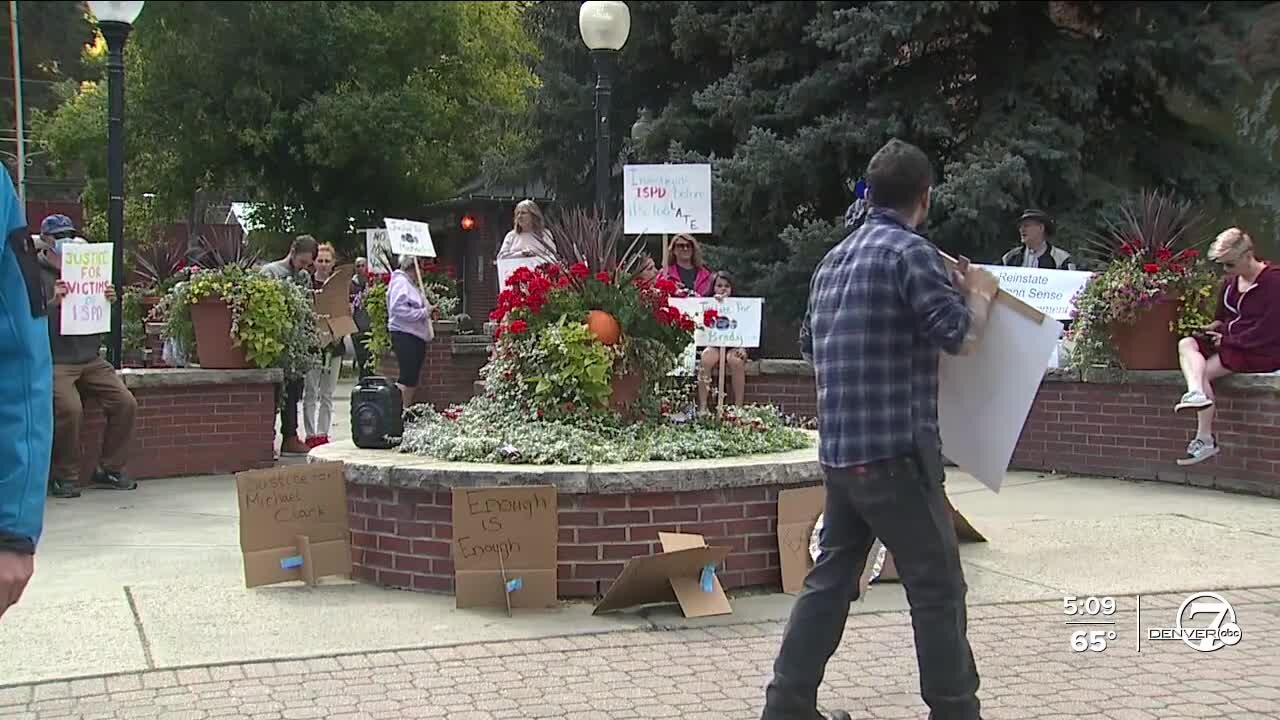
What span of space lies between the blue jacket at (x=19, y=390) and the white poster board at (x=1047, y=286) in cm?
814

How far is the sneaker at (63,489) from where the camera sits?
27.7 ft

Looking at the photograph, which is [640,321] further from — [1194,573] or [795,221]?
[795,221]

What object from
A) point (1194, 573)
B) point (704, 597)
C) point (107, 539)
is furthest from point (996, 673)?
point (107, 539)

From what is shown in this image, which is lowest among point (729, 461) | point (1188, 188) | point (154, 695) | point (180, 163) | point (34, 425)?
point (154, 695)

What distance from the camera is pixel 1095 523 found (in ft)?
24.2

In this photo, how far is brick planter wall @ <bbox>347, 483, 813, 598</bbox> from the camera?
5.48 m

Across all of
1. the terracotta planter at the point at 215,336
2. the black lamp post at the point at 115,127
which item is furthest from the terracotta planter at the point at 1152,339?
the black lamp post at the point at 115,127

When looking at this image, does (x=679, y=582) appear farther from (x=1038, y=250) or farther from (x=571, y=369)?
(x=1038, y=250)

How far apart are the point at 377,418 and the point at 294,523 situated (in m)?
0.69

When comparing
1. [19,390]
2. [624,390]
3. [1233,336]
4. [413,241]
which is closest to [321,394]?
[413,241]

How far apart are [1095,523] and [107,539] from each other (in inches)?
225

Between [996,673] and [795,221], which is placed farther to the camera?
[795,221]

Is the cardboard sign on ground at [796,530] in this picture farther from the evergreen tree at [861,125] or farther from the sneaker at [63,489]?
the sneaker at [63,489]

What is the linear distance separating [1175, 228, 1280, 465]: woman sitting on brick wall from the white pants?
6653mm
